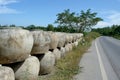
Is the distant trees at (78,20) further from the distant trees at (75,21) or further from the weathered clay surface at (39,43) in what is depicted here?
the weathered clay surface at (39,43)

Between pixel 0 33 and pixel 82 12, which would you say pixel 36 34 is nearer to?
pixel 0 33

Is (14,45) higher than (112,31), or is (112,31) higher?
(14,45)

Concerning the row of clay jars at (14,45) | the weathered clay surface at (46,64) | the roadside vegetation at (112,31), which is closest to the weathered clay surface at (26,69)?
the row of clay jars at (14,45)

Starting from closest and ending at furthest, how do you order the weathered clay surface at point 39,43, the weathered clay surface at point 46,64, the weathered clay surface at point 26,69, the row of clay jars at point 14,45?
1. the row of clay jars at point 14,45
2. the weathered clay surface at point 26,69
3. the weathered clay surface at point 39,43
4. the weathered clay surface at point 46,64

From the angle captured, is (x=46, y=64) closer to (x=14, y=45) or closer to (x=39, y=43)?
Answer: (x=39, y=43)

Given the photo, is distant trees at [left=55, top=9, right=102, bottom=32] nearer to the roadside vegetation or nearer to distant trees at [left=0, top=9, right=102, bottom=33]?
distant trees at [left=0, top=9, right=102, bottom=33]

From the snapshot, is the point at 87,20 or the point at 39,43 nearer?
the point at 39,43

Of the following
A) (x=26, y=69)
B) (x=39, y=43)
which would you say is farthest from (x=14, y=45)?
(x=39, y=43)

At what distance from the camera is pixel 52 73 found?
10031 mm

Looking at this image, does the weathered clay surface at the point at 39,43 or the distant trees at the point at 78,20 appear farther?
the distant trees at the point at 78,20

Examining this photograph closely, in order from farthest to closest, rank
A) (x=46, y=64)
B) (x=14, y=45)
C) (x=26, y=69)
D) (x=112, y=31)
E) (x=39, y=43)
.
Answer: (x=112, y=31) → (x=46, y=64) → (x=39, y=43) → (x=26, y=69) → (x=14, y=45)

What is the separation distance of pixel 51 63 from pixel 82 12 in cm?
6928

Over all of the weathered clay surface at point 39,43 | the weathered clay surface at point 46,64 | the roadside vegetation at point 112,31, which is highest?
the weathered clay surface at point 39,43

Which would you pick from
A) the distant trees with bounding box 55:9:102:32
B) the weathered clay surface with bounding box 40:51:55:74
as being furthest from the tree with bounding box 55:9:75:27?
the weathered clay surface with bounding box 40:51:55:74
